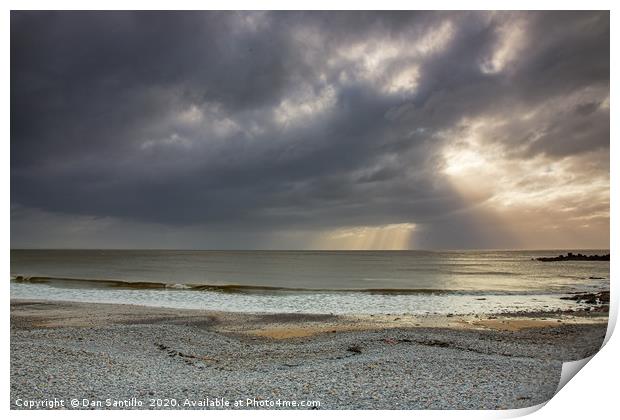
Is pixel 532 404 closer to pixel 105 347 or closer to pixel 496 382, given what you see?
pixel 496 382

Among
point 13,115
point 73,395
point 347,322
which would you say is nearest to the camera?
point 73,395

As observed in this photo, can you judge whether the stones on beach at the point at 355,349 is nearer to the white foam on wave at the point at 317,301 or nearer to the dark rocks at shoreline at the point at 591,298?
the white foam on wave at the point at 317,301

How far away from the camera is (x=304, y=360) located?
5617mm

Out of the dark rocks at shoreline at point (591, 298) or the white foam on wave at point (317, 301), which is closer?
the white foam on wave at point (317, 301)

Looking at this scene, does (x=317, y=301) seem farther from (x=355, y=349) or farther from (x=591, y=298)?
(x=591, y=298)

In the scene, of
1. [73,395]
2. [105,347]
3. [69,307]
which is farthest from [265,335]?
[69,307]

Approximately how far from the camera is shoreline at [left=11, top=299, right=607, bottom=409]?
447 cm

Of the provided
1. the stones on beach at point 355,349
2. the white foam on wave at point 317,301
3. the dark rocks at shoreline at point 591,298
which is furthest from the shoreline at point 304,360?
the dark rocks at shoreline at point 591,298

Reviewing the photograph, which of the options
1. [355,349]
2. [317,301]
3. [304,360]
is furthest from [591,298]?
[304,360]

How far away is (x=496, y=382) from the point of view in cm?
465

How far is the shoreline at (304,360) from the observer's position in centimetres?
447

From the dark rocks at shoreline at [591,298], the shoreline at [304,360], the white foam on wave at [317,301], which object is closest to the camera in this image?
the shoreline at [304,360]

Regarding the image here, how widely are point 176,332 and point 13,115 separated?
12.6 feet
